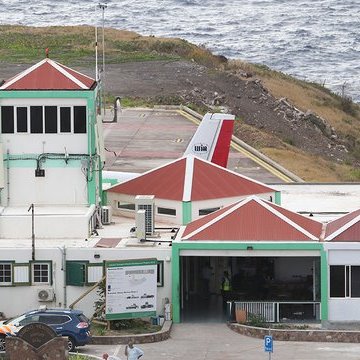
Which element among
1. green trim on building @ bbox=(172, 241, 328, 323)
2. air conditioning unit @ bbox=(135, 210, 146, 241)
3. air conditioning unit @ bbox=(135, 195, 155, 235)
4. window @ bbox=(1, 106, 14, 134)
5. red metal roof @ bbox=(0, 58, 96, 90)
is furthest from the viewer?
window @ bbox=(1, 106, 14, 134)

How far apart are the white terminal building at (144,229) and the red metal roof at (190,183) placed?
0.05 meters

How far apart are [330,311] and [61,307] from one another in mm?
8231

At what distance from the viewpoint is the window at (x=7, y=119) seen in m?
60.0

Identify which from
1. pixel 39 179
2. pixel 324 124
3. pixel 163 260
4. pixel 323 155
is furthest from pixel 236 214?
pixel 324 124

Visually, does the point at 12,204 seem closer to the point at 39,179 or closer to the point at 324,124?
the point at 39,179

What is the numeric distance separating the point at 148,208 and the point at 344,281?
720 cm

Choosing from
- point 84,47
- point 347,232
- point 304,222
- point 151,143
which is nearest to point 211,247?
point 304,222

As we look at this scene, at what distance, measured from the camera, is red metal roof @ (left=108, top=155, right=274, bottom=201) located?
62.0 meters

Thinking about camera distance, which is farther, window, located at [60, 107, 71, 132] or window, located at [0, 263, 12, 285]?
window, located at [60, 107, 71, 132]

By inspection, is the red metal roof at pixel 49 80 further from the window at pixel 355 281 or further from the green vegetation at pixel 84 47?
the green vegetation at pixel 84 47

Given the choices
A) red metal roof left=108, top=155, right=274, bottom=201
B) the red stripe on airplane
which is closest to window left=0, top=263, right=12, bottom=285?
red metal roof left=108, top=155, right=274, bottom=201

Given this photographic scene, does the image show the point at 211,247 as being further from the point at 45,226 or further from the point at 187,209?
the point at 45,226

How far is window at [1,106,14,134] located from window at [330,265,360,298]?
1188 centimetres

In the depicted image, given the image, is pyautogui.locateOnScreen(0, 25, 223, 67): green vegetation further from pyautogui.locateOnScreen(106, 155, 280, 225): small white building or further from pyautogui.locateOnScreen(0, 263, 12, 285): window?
pyautogui.locateOnScreen(0, 263, 12, 285): window
